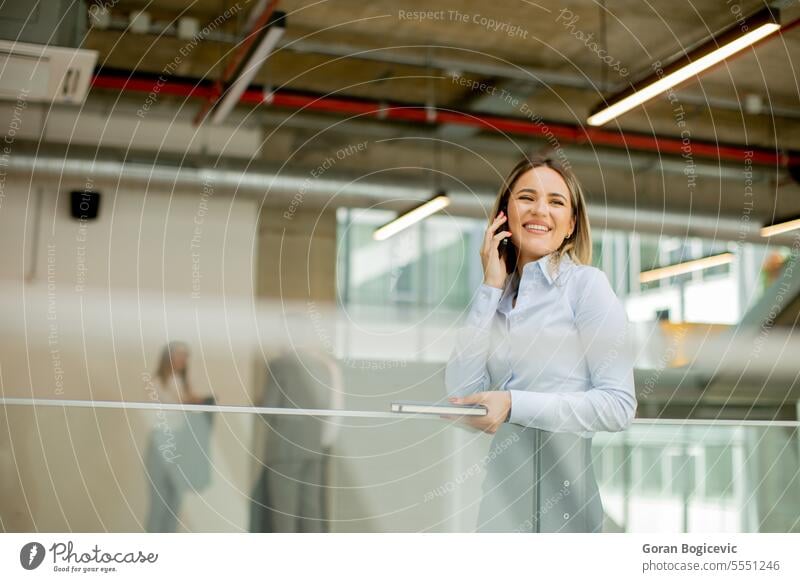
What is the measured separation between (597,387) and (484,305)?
1.05ft

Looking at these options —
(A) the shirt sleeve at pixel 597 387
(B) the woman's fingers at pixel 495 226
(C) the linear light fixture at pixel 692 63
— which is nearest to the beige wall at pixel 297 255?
(B) the woman's fingers at pixel 495 226

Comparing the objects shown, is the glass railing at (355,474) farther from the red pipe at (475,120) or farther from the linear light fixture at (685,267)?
the red pipe at (475,120)

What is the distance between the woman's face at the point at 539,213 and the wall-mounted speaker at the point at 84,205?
2.99ft

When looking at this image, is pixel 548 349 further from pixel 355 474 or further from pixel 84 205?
pixel 84 205

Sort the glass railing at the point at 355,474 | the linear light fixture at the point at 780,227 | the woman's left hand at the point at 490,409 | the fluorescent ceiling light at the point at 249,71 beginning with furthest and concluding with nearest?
the linear light fixture at the point at 780,227
the fluorescent ceiling light at the point at 249,71
the woman's left hand at the point at 490,409
the glass railing at the point at 355,474

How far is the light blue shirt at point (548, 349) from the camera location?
215cm

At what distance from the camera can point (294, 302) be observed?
7.02 feet

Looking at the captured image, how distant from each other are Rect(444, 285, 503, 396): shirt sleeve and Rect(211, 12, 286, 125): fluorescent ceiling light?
27.9 inches

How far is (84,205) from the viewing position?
206 centimetres

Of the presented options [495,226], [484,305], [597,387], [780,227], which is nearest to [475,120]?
[495,226]

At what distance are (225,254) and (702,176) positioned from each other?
1.21 m

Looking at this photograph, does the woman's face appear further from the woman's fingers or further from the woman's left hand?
the woman's left hand

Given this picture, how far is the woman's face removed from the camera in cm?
218
